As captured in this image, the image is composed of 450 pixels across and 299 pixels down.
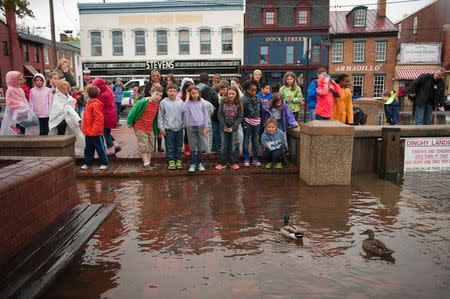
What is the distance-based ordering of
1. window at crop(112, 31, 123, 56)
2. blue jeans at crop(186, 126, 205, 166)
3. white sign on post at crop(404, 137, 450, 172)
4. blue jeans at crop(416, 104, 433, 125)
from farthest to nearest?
1. window at crop(112, 31, 123, 56)
2. blue jeans at crop(416, 104, 433, 125)
3. blue jeans at crop(186, 126, 205, 166)
4. white sign on post at crop(404, 137, 450, 172)

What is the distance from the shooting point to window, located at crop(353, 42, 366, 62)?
3731cm

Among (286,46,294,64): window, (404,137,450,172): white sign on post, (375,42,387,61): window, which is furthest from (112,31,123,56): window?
(404,137,450,172): white sign on post

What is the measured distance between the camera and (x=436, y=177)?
769 cm

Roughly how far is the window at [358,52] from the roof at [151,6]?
1084 cm

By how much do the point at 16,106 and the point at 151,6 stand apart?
29421mm

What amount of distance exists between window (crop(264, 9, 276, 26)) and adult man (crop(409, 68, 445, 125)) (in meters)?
27.8

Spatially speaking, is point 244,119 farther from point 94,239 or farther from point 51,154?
point 94,239

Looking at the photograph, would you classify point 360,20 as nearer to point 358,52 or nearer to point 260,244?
point 358,52

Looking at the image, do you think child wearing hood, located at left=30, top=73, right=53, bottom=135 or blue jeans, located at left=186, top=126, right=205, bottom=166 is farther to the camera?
child wearing hood, located at left=30, top=73, right=53, bottom=135

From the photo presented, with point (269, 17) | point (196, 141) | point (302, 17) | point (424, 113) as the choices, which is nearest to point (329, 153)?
point (196, 141)

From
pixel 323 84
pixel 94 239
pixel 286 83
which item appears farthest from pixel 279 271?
pixel 286 83

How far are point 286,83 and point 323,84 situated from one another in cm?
123

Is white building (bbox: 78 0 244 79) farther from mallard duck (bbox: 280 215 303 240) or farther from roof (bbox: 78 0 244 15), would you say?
mallard duck (bbox: 280 215 303 240)

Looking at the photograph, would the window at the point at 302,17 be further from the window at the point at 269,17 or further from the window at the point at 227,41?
the window at the point at 227,41
